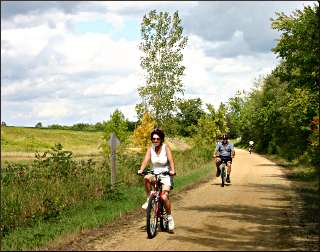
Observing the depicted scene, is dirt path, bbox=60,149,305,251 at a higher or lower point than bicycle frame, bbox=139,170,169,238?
lower

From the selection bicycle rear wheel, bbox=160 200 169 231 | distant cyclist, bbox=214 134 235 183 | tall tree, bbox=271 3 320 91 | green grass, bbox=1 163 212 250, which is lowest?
green grass, bbox=1 163 212 250

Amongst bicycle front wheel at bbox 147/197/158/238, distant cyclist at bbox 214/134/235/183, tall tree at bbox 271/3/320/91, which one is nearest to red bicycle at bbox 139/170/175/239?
bicycle front wheel at bbox 147/197/158/238

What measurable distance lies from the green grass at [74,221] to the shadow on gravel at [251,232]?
2076 mm

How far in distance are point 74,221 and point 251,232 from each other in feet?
14.4

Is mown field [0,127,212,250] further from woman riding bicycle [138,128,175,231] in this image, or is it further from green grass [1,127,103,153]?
green grass [1,127,103,153]

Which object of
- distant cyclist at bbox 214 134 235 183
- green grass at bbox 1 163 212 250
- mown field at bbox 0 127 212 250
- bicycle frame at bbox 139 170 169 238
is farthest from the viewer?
distant cyclist at bbox 214 134 235 183

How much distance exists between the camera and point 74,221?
12711 mm

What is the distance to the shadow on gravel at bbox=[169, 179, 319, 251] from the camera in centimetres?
949

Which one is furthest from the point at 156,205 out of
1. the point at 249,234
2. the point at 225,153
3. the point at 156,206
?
the point at 225,153

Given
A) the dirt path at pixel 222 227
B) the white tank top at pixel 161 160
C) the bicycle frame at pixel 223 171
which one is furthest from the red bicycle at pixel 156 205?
the bicycle frame at pixel 223 171

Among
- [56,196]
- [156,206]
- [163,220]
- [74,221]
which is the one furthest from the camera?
[56,196]

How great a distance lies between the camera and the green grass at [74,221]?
34.5 ft

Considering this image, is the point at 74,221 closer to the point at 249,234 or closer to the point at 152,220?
the point at 152,220

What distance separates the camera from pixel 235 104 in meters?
155
